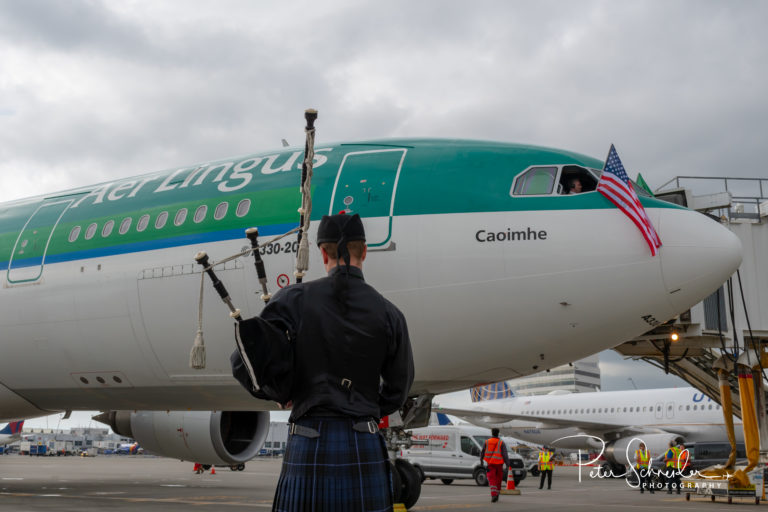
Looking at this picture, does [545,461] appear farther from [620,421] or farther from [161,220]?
[161,220]

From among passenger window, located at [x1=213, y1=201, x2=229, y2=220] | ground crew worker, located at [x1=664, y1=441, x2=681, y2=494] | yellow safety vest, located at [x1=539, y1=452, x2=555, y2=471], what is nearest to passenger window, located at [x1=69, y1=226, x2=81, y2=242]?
passenger window, located at [x1=213, y1=201, x2=229, y2=220]

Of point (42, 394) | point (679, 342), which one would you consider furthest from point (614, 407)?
point (42, 394)

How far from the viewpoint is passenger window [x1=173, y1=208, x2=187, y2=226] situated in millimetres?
8883

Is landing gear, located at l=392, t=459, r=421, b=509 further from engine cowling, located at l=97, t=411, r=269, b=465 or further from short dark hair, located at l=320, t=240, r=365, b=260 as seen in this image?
engine cowling, located at l=97, t=411, r=269, b=465

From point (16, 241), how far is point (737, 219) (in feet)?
41.0

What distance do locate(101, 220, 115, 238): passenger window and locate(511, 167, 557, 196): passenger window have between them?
4930mm

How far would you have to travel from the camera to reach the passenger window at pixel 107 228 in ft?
30.9

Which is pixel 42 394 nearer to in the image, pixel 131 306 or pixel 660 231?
pixel 131 306

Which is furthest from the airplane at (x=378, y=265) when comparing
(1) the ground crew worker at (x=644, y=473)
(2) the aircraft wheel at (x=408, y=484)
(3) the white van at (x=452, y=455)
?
(3) the white van at (x=452, y=455)

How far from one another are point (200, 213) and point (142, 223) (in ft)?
2.89

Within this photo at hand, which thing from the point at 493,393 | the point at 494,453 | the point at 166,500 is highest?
the point at 493,393

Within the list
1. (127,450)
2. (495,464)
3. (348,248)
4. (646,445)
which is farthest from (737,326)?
(127,450)

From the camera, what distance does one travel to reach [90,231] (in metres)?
9.62

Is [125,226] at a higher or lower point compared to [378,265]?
higher
